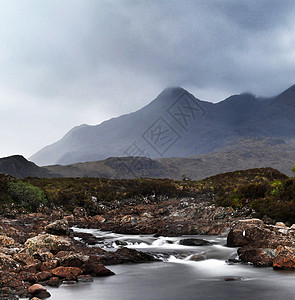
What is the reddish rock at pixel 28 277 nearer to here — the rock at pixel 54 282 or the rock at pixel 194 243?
the rock at pixel 54 282

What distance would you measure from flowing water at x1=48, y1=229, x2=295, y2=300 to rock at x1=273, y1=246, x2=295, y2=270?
0.47 meters

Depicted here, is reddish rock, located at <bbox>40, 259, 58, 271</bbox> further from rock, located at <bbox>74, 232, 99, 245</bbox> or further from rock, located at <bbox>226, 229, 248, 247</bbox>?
rock, located at <bbox>226, 229, 248, 247</bbox>

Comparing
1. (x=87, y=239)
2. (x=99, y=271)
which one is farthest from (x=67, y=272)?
(x=87, y=239)

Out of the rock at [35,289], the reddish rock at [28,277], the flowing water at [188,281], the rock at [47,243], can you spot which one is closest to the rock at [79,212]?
the flowing water at [188,281]

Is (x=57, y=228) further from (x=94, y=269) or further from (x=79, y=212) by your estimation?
(x=79, y=212)

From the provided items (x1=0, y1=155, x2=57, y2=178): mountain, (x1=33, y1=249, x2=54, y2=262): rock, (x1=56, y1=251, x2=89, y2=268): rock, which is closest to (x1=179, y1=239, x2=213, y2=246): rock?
(x1=56, y1=251, x2=89, y2=268): rock

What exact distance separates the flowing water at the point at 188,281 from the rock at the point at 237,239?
0.57 metres

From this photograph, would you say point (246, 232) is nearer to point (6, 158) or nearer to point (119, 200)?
point (119, 200)

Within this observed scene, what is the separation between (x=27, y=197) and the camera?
42.0 metres

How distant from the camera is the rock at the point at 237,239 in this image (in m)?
21.1

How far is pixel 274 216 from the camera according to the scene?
28.1 m

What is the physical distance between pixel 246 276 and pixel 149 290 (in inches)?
188

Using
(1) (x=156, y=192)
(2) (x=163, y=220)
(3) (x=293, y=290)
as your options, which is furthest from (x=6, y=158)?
(3) (x=293, y=290)

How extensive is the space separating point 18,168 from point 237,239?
465 feet
